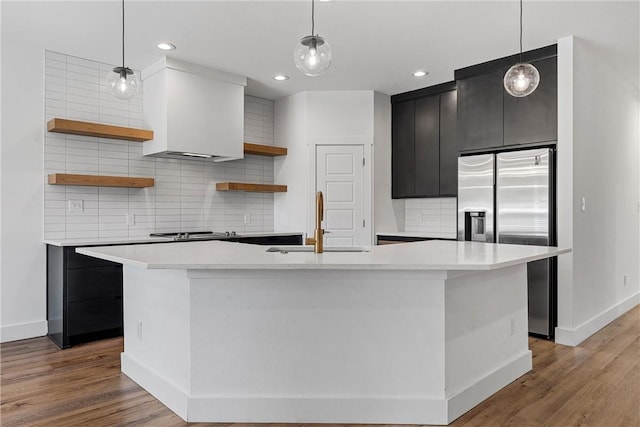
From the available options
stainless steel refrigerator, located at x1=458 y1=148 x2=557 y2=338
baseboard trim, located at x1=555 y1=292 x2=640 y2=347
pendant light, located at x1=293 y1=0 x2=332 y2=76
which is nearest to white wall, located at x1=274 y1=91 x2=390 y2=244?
stainless steel refrigerator, located at x1=458 y1=148 x2=557 y2=338

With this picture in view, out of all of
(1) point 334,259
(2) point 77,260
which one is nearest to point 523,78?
(1) point 334,259

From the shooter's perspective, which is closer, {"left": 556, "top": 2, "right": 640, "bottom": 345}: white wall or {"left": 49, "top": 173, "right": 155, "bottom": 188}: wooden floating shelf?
{"left": 556, "top": 2, "right": 640, "bottom": 345}: white wall

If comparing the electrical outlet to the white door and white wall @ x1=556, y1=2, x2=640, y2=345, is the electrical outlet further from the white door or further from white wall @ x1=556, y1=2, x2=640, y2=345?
white wall @ x1=556, y1=2, x2=640, y2=345

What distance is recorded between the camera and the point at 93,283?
3824mm

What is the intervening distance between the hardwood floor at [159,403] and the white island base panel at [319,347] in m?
0.16

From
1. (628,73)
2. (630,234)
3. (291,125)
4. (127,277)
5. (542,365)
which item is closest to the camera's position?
(127,277)

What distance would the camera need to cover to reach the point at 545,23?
347cm

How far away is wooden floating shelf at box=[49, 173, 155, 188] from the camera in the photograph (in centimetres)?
A: 394

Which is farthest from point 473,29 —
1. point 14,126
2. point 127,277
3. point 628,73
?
point 14,126

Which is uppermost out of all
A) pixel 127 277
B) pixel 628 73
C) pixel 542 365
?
pixel 628 73

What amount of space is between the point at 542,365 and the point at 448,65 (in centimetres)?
289

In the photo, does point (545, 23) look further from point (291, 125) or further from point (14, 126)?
point (14, 126)

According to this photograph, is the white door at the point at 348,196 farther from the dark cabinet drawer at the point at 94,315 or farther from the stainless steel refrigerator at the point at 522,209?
the dark cabinet drawer at the point at 94,315

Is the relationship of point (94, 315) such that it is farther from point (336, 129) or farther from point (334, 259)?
point (336, 129)
